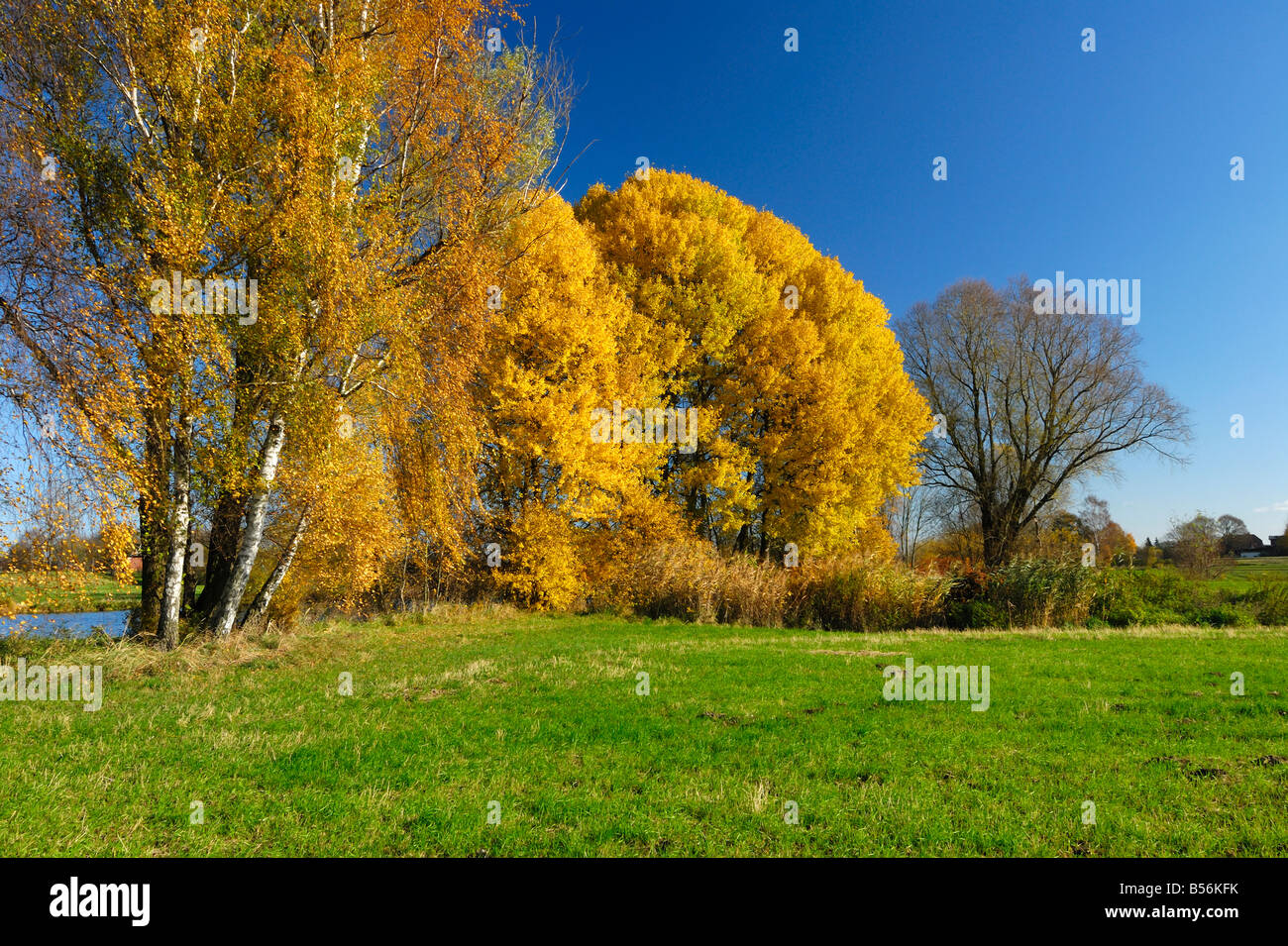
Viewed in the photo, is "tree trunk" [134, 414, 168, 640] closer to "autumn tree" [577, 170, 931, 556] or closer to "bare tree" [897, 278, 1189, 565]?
"autumn tree" [577, 170, 931, 556]

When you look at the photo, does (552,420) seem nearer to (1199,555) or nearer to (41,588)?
(41,588)

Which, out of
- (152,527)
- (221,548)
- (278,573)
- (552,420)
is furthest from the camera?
(552,420)

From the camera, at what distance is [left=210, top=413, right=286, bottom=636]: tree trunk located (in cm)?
1291

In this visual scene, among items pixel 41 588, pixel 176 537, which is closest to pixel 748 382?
pixel 176 537

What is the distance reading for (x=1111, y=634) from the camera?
15125mm

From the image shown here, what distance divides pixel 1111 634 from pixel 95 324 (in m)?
21.2

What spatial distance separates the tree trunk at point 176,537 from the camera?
11616mm

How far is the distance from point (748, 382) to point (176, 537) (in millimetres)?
19904

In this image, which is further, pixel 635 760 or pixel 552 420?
pixel 552 420

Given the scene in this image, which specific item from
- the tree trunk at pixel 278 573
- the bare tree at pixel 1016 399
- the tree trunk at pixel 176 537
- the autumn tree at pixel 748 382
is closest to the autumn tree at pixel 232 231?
the tree trunk at pixel 176 537

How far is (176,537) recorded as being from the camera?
1185cm

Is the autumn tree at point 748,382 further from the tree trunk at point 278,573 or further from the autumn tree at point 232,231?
the tree trunk at point 278,573

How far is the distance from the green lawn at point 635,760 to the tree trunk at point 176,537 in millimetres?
952
